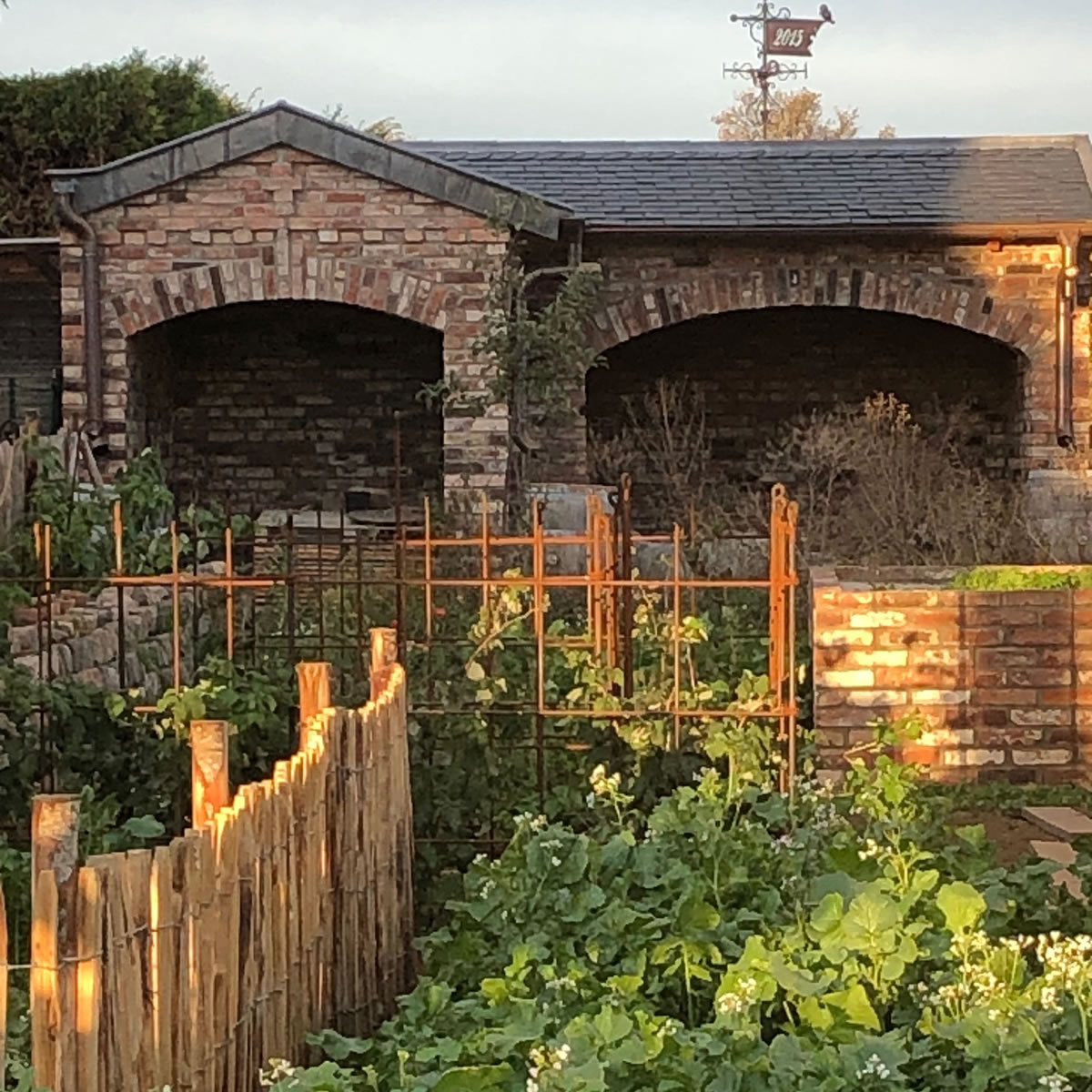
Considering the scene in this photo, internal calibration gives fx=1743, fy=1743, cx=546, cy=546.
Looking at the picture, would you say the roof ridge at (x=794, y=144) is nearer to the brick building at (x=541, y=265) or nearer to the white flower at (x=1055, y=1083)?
the brick building at (x=541, y=265)

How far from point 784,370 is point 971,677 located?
27.7 feet

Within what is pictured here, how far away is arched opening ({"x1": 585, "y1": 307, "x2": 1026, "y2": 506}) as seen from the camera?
49.6 ft

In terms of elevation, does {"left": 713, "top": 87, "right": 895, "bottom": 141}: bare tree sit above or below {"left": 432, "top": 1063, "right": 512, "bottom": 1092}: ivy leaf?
above

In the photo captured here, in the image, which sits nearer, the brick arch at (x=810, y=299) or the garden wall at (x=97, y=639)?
the garden wall at (x=97, y=639)

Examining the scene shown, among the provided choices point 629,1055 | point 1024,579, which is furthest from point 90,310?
point 629,1055

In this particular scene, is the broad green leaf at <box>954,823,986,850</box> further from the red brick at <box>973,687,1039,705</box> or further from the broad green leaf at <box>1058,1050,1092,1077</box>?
the red brick at <box>973,687,1039,705</box>

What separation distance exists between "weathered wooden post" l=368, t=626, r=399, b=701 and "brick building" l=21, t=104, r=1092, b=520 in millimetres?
7030

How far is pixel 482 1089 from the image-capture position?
3029 millimetres

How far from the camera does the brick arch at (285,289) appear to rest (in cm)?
1188

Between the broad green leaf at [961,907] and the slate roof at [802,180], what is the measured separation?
32.0 ft

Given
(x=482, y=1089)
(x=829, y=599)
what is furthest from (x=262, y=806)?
(x=829, y=599)

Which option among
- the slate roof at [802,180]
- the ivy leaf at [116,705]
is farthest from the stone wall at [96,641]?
the slate roof at [802,180]

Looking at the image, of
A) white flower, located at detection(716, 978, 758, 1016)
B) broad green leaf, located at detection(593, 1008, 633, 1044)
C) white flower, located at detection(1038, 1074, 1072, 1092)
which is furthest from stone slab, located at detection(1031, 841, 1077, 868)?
broad green leaf, located at detection(593, 1008, 633, 1044)

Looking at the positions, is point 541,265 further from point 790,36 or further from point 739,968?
point 790,36
